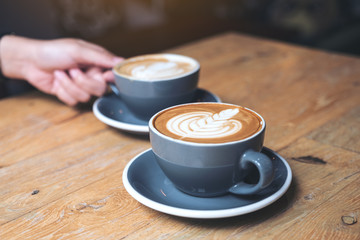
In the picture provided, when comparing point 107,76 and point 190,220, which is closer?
point 190,220

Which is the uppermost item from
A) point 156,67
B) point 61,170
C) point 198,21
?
point 156,67

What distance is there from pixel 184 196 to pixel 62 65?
0.60m

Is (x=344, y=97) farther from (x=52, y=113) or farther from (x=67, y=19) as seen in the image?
(x=67, y=19)

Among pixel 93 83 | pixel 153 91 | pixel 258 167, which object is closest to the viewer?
pixel 258 167

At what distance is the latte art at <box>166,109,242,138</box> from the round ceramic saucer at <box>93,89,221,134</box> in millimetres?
182

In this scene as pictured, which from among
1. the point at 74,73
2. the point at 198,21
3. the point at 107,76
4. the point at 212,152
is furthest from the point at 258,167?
the point at 198,21

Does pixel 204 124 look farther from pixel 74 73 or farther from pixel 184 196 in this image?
pixel 74 73

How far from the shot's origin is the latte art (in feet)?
1.79

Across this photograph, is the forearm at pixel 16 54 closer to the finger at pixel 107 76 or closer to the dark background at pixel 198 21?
the finger at pixel 107 76

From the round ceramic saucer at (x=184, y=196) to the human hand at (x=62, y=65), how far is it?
39 centimetres

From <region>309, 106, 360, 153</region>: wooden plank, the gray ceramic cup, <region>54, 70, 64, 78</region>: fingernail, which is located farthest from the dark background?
<region>309, 106, 360, 153</region>: wooden plank

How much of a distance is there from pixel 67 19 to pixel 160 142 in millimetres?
2126

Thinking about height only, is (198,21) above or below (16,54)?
below

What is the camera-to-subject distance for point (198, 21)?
363 centimetres
